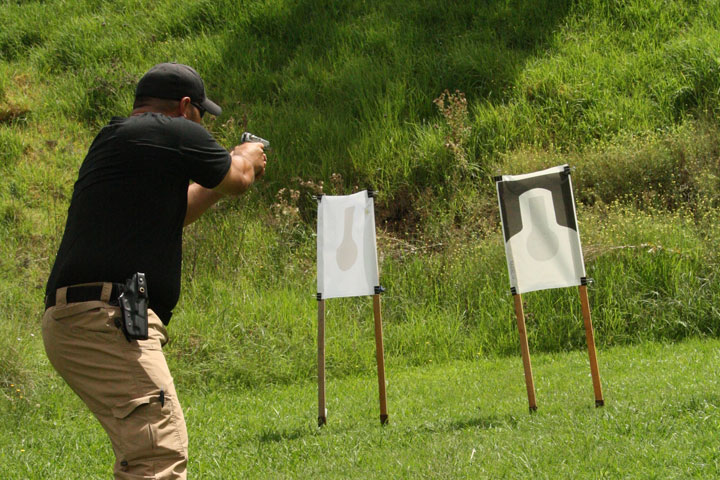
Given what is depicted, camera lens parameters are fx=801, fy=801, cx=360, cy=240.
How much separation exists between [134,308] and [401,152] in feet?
27.6

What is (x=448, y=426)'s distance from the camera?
19.1 feet

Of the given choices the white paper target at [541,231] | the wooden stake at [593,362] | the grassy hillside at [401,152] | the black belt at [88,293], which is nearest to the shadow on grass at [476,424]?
the wooden stake at [593,362]

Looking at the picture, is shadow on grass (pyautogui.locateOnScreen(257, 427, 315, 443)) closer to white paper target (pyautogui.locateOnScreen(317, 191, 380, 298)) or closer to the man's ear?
white paper target (pyautogui.locateOnScreen(317, 191, 380, 298))

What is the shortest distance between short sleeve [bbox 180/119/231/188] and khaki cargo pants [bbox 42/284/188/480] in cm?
64

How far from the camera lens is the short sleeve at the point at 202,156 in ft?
11.6

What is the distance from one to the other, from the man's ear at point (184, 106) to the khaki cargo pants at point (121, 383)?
0.95m

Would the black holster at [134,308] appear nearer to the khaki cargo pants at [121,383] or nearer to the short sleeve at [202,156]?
the khaki cargo pants at [121,383]

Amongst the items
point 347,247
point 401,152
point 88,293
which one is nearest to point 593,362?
point 347,247

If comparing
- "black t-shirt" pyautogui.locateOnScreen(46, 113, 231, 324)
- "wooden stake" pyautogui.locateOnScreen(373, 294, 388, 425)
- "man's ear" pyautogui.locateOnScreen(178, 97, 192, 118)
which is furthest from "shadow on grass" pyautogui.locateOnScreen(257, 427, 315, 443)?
"man's ear" pyautogui.locateOnScreen(178, 97, 192, 118)

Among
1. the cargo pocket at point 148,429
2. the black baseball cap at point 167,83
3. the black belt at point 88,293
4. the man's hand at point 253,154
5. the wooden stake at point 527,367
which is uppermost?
the black baseball cap at point 167,83

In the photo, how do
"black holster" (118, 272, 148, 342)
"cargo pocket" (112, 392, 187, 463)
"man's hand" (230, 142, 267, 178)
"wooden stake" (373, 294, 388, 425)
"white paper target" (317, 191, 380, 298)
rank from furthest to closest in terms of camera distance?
"white paper target" (317, 191, 380, 298)
"wooden stake" (373, 294, 388, 425)
"man's hand" (230, 142, 267, 178)
"black holster" (118, 272, 148, 342)
"cargo pocket" (112, 392, 187, 463)

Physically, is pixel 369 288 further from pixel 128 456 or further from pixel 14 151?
pixel 14 151

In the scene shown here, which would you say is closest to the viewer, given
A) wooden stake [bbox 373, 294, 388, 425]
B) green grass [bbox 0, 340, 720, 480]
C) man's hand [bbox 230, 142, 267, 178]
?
man's hand [bbox 230, 142, 267, 178]

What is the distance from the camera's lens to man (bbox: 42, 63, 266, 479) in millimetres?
3291
